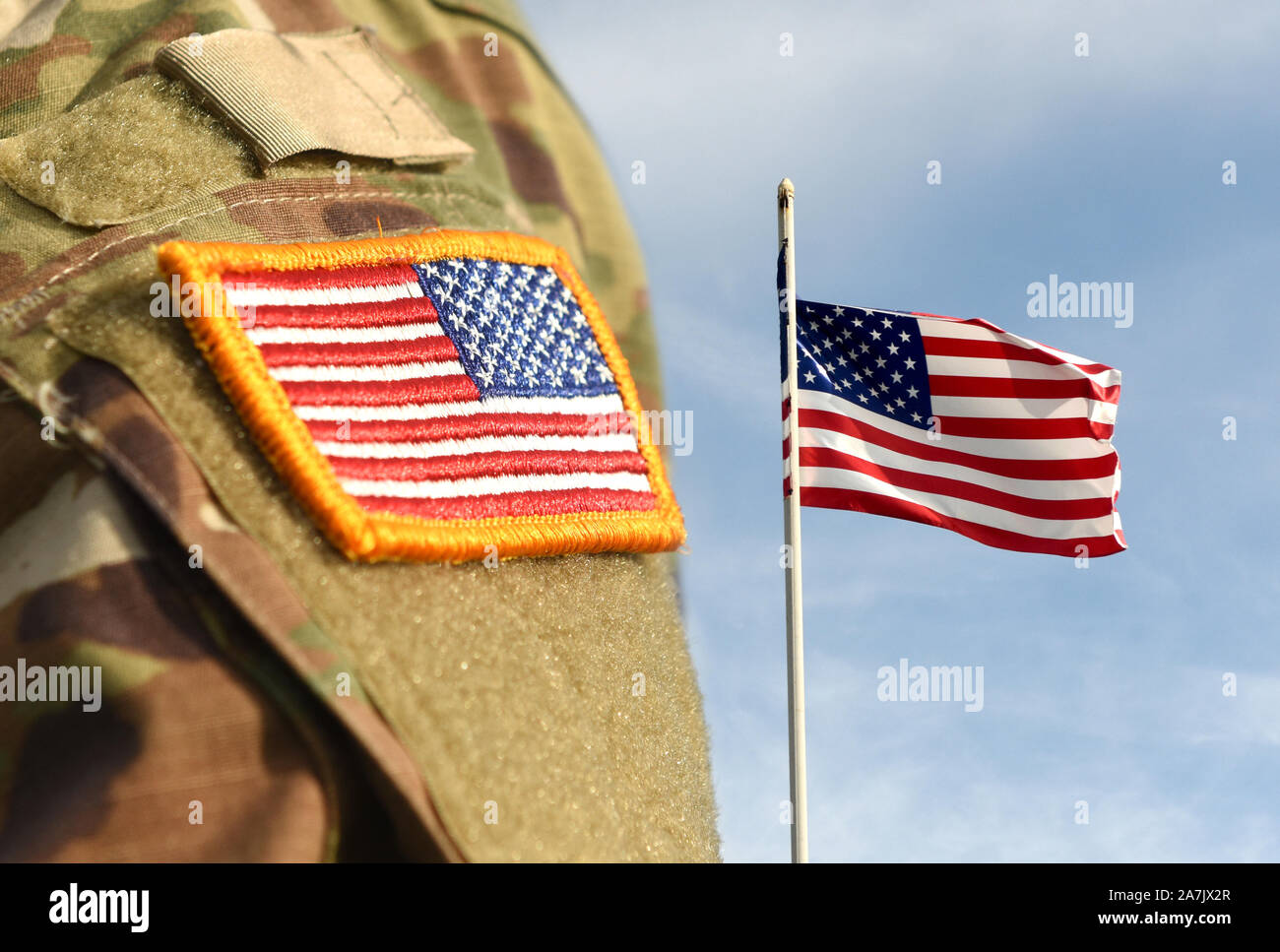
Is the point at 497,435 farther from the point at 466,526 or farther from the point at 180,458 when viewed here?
the point at 180,458

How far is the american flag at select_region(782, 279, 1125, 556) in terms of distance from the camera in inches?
173

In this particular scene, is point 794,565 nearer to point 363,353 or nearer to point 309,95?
point 363,353

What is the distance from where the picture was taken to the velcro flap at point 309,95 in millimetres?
3438

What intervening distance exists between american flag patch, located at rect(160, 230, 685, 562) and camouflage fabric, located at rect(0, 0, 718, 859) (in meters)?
0.10

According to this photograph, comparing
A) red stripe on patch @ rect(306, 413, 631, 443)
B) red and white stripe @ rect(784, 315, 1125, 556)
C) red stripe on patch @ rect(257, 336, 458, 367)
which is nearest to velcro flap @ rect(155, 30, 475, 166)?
red stripe on patch @ rect(257, 336, 458, 367)

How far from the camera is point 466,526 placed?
9.55 feet

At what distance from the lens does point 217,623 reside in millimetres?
2557

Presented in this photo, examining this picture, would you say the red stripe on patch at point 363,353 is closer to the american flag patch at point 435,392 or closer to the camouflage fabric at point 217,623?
the american flag patch at point 435,392

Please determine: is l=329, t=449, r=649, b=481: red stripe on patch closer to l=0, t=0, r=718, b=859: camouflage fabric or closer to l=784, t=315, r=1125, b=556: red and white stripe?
l=0, t=0, r=718, b=859: camouflage fabric

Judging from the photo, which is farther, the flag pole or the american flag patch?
the flag pole

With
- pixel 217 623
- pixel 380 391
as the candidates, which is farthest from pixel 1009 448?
pixel 217 623

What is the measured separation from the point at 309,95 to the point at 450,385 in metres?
1.11

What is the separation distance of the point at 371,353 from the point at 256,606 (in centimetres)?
79
